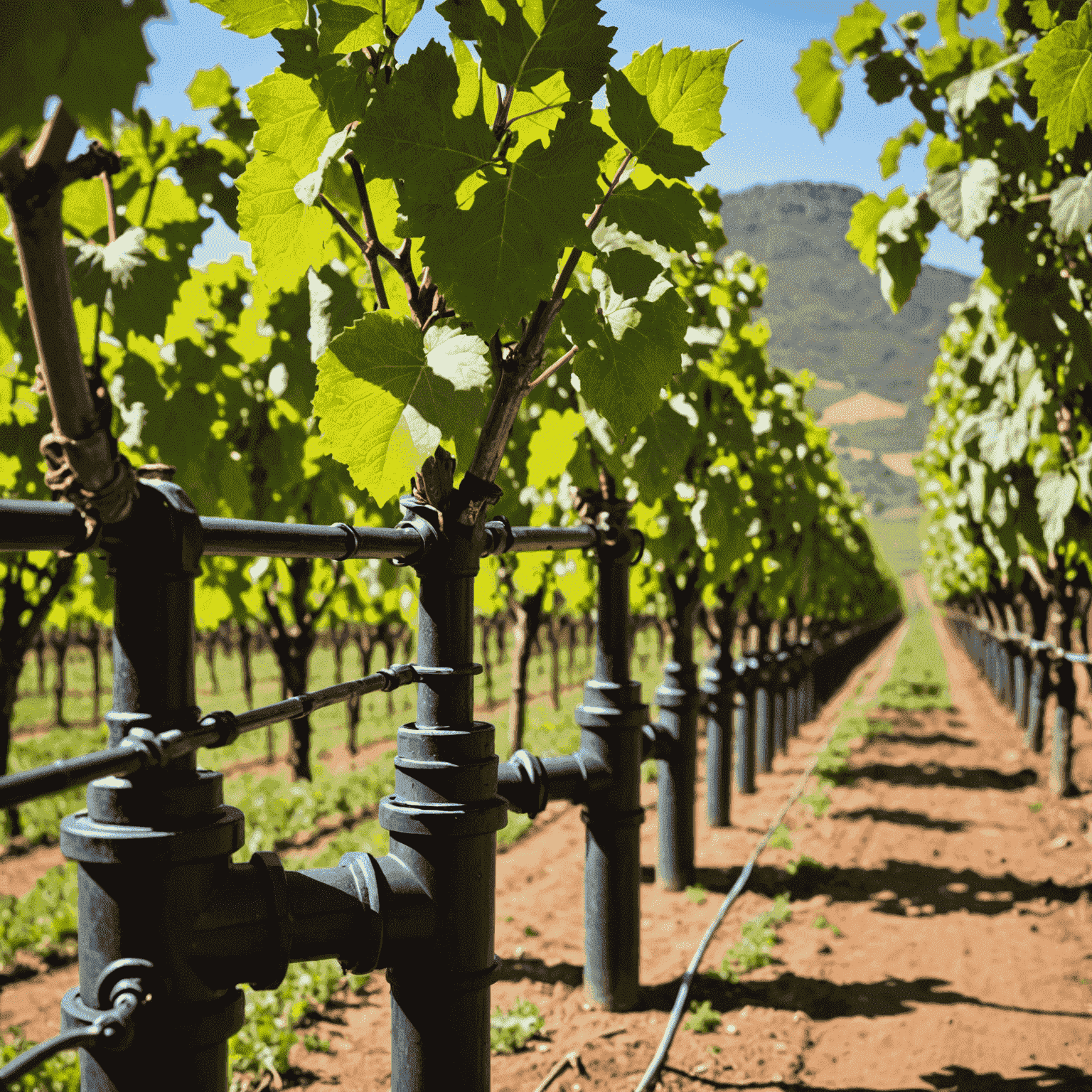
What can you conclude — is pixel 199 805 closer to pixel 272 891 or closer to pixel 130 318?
pixel 272 891

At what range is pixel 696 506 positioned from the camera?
19.0 ft

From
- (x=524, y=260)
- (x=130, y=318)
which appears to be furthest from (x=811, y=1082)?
(x=130, y=318)

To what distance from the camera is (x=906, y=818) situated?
792 cm

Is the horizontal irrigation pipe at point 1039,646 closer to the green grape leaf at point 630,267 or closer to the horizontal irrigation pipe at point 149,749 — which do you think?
the green grape leaf at point 630,267

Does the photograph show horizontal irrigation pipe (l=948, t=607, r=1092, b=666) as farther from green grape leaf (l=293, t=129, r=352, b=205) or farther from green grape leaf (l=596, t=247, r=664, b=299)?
green grape leaf (l=293, t=129, r=352, b=205)

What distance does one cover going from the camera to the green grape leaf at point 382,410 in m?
1.41

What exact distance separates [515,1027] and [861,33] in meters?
4.24

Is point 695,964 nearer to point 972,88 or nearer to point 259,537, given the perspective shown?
point 259,537

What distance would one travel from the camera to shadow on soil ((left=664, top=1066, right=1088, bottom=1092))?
3102 mm

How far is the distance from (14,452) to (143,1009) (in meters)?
3.29

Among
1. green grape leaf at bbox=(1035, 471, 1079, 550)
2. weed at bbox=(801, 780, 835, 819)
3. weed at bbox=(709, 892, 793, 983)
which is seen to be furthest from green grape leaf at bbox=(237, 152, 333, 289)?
weed at bbox=(801, 780, 835, 819)

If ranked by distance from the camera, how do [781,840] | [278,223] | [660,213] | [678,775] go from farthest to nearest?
[781,840] < [678,775] < [278,223] < [660,213]

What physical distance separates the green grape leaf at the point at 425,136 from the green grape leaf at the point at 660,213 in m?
0.27

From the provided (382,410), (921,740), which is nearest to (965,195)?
(382,410)
